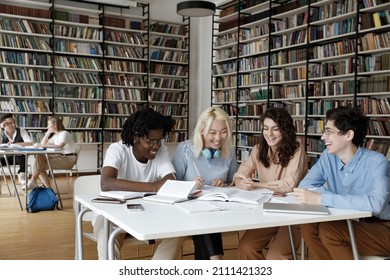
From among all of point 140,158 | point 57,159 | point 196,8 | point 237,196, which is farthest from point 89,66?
point 237,196

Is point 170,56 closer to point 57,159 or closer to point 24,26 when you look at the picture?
point 24,26

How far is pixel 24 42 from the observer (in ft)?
21.5

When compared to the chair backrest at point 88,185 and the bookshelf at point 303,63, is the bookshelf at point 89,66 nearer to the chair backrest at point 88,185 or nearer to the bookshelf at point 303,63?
the bookshelf at point 303,63

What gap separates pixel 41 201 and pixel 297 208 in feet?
11.5

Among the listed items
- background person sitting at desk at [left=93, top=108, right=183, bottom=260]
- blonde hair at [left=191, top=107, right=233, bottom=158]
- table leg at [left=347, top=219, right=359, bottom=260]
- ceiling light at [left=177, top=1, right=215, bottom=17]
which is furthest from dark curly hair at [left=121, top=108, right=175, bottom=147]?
ceiling light at [left=177, top=1, right=215, bottom=17]

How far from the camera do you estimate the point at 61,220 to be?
4121 mm

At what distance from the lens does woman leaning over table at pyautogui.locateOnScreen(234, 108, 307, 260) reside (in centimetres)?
220

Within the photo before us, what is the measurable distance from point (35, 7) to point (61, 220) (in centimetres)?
414

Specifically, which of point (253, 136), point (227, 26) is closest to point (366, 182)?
point (253, 136)

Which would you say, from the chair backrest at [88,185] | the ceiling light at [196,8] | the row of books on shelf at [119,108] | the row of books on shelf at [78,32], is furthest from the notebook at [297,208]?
the row of books on shelf at [78,32]

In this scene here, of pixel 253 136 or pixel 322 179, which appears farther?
pixel 253 136

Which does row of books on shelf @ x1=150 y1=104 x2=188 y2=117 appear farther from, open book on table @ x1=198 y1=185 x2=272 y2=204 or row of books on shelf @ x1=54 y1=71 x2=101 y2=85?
open book on table @ x1=198 y1=185 x2=272 y2=204

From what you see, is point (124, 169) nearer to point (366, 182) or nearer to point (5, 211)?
point (366, 182)
